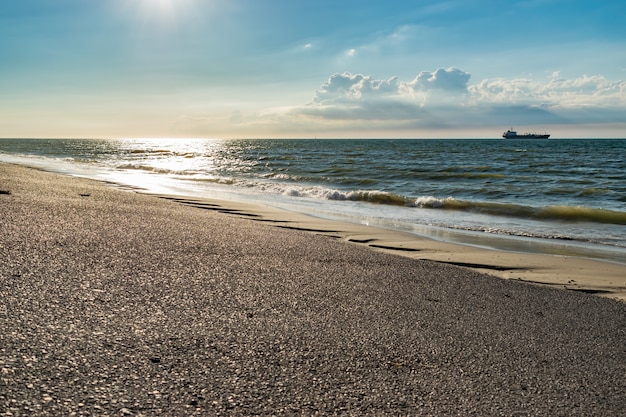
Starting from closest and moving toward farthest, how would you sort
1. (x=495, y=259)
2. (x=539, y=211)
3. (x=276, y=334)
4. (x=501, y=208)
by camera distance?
1. (x=276, y=334)
2. (x=495, y=259)
3. (x=539, y=211)
4. (x=501, y=208)

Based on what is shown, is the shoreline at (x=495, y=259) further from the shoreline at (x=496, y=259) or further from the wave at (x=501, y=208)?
the wave at (x=501, y=208)

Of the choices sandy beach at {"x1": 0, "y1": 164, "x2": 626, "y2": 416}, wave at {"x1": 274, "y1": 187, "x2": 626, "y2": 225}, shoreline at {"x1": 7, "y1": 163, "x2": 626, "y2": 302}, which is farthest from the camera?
wave at {"x1": 274, "y1": 187, "x2": 626, "y2": 225}

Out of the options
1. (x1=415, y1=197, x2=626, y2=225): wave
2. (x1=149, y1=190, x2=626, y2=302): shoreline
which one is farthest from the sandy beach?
(x1=415, y1=197, x2=626, y2=225): wave

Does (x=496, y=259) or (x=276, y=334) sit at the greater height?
(x=276, y=334)

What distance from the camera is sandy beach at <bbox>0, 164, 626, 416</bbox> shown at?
2320 mm

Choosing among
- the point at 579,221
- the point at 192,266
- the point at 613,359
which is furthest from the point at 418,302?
the point at 579,221

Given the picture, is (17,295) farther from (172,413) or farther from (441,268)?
(441,268)

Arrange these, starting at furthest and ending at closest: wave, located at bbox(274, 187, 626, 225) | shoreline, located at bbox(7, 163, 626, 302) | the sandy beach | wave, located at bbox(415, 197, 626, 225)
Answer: wave, located at bbox(274, 187, 626, 225), wave, located at bbox(415, 197, 626, 225), shoreline, located at bbox(7, 163, 626, 302), the sandy beach

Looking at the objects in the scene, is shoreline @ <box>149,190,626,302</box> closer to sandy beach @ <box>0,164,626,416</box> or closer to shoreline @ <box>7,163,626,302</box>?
shoreline @ <box>7,163,626,302</box>

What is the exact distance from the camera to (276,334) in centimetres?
312

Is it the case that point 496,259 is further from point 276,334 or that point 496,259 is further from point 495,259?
point 276,334

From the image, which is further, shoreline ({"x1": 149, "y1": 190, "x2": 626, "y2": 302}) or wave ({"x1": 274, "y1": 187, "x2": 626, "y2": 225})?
wave ({"x1": 274, "y1": 187, "x2": 626, "y2": 225})

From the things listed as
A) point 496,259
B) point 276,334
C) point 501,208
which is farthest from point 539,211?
point 276,334

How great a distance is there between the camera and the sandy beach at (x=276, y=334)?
91.4 inches
